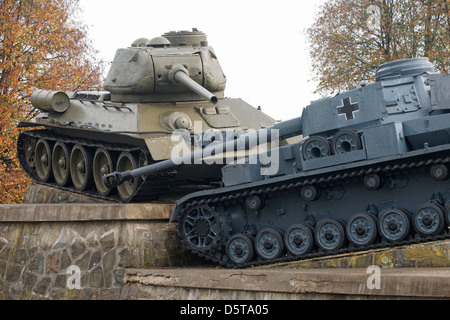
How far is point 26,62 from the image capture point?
25.5m

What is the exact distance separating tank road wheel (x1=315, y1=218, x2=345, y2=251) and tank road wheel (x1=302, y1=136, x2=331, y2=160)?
0.98 m

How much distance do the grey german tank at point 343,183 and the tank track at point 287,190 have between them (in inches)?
0.7

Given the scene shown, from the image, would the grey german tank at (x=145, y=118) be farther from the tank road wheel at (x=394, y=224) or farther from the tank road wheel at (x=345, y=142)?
the tank road wheel at (x=394, y=224)

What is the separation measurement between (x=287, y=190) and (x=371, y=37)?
48.9ft

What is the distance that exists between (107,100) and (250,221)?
5.88 meters

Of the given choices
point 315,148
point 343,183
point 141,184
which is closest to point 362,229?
point 343,183

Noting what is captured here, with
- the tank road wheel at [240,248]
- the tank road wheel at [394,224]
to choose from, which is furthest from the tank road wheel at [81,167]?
the tank road wheel at [394,224]

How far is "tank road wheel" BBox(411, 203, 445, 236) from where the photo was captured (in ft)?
34.5

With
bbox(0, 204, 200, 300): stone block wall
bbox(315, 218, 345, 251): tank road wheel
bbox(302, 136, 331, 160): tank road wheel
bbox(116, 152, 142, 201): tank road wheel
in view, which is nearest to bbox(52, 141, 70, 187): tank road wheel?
bbox(116, 152, 142, 201): tank road wheel

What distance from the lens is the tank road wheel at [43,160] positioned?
18547mm

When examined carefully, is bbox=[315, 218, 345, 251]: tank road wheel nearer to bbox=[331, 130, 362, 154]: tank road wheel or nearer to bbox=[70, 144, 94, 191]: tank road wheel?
bbox=[331, 130, 362, 154]: tank road wheel

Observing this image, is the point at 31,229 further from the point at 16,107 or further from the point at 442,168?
the point at 16,107

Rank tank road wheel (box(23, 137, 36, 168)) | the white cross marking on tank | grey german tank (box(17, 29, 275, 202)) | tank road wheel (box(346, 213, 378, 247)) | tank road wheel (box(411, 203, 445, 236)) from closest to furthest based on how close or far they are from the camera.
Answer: tank road wheel (box(411, 203, 445, 236)), tank road wheel (box(346, 213, 378, 247)), the white cross marking on tank, grey german tank (box(17, 29, 275, 202)), tank road wheel (box(23, 137, 36, 168))
